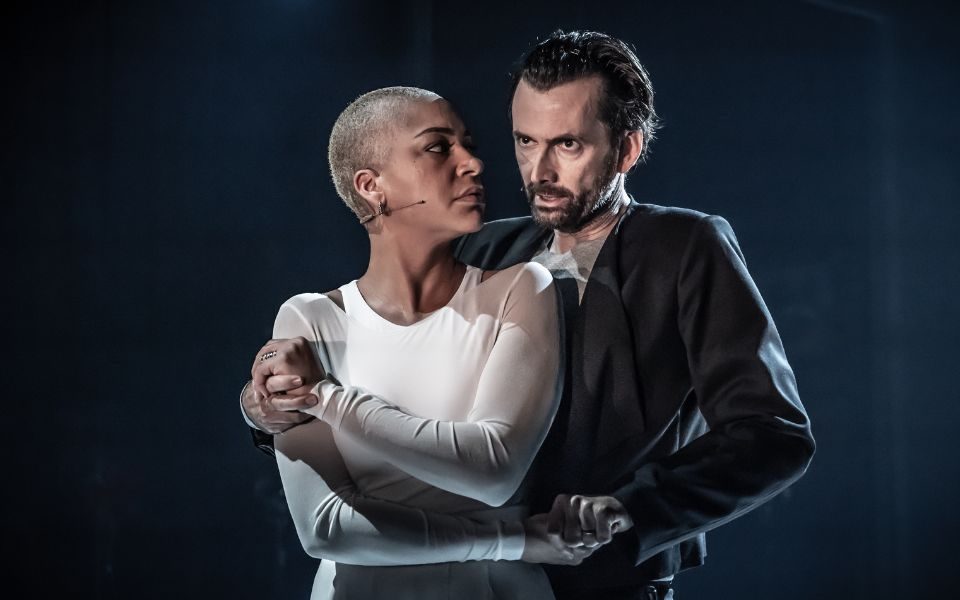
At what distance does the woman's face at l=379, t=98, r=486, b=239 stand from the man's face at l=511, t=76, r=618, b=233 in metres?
0.18

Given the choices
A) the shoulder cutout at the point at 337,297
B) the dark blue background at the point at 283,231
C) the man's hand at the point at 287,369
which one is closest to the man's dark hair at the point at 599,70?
the shoulder cutout at the point at 337,297

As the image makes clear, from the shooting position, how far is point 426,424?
5.38 feet

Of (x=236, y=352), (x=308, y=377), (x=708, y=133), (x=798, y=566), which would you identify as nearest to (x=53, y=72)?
(x=236, y=352)

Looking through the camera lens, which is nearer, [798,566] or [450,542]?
[450,542]

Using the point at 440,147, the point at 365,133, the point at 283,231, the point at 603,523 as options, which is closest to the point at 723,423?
the point at 603,523

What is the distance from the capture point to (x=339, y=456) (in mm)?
1744

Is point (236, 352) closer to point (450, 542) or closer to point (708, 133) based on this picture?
point (708, 133)

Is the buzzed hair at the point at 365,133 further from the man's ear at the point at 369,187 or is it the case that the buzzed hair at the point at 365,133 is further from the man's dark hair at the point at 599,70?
the man's dark hair at the point at 599,70

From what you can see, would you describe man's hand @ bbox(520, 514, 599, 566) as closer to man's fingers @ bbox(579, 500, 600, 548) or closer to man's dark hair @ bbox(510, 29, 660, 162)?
man's fingers @ bbox(579, 500, 600, 548)

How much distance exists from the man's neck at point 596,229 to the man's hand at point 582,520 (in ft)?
1.70

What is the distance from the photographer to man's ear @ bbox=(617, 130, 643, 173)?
204 centimetres

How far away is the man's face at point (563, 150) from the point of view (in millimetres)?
1953

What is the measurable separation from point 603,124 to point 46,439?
2296 millimetres

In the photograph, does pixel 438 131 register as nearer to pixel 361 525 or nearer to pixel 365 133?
pixel 365 133
